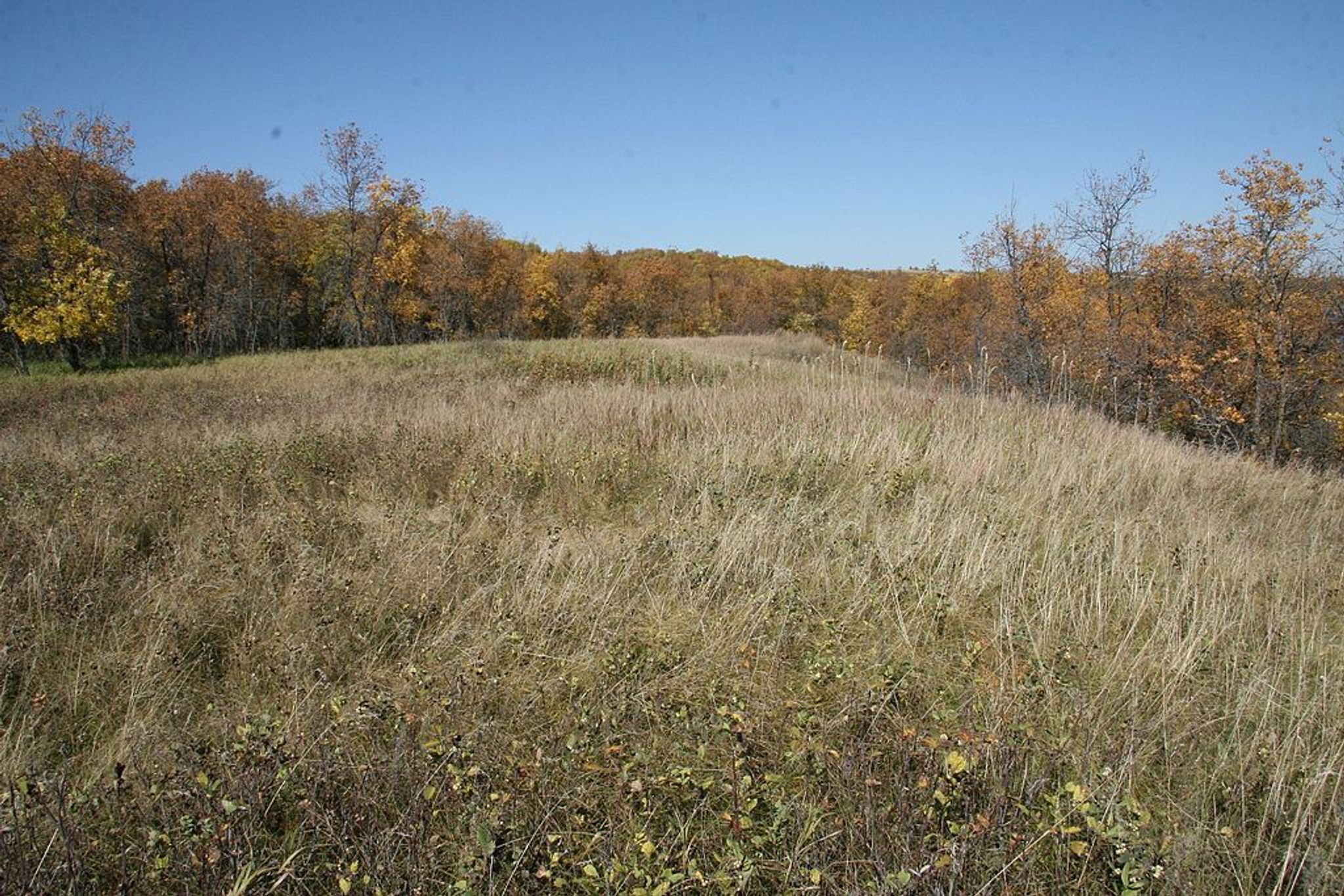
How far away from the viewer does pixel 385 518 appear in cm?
463

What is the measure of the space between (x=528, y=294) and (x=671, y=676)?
189ft

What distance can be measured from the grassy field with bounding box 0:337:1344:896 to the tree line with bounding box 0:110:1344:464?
14.4 feet

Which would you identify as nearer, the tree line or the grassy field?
the grassy field

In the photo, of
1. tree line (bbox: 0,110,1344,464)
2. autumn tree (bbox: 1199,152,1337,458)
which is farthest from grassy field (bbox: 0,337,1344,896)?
autumn tree (bbox: 1199,152,1337,458)

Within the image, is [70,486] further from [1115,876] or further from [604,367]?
[604,367]

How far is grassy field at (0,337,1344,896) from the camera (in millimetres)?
1866

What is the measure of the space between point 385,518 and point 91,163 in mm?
32895

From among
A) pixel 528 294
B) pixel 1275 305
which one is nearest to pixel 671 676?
pixel 1275 305

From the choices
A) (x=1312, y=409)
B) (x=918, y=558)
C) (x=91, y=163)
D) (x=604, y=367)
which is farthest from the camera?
(x=91, y=163)

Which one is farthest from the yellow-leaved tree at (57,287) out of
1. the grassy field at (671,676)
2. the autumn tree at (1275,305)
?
the autumn tree at (1275,305)

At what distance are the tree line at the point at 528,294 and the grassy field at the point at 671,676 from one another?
4387mm

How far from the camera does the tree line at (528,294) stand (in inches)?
899

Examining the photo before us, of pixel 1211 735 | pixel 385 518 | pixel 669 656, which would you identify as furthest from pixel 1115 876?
pixel 385 518

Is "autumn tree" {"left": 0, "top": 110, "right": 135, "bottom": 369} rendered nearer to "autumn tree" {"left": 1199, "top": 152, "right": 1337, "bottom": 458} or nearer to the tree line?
the tree line
